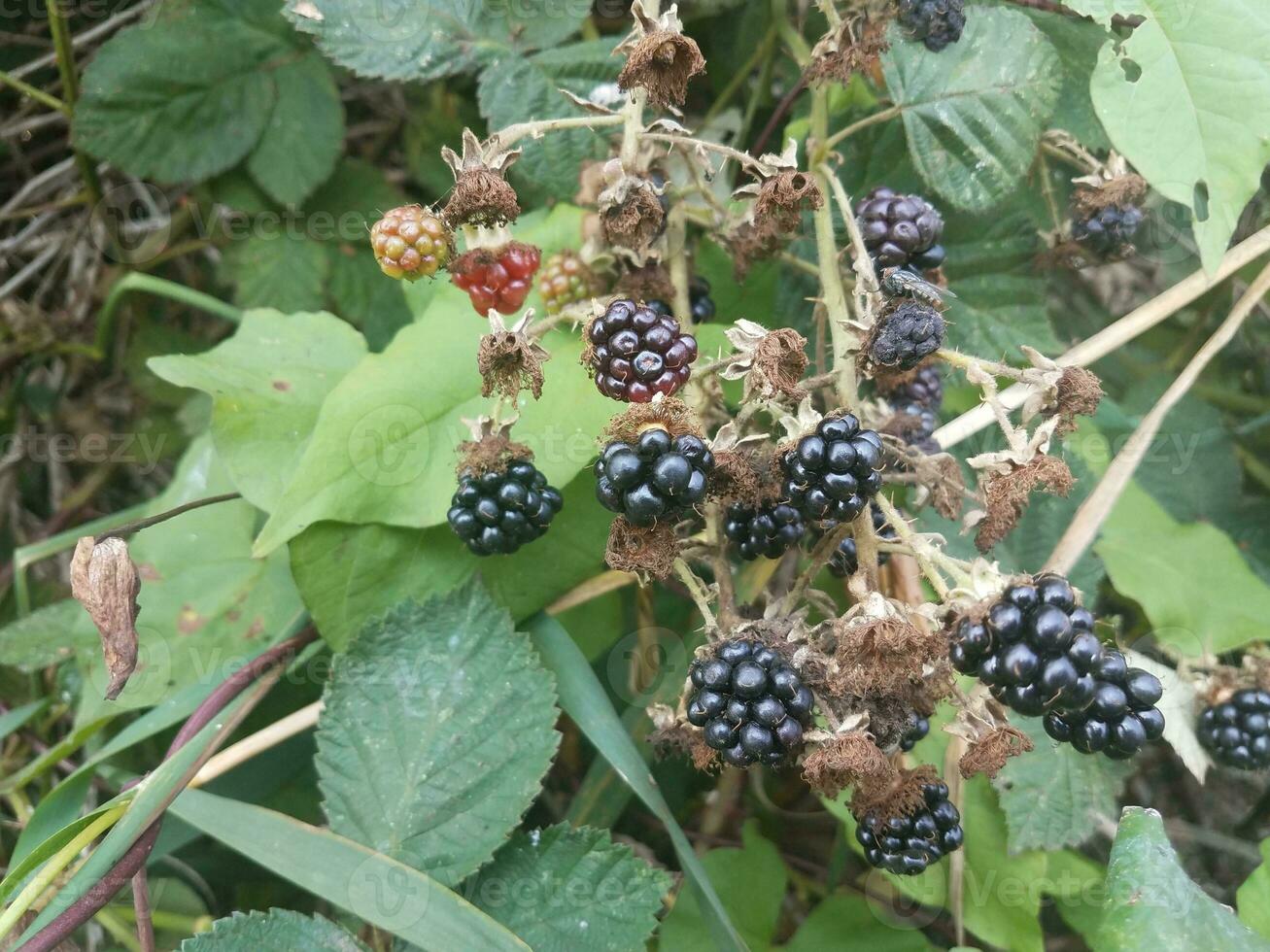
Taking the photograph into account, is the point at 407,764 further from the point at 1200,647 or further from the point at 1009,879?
the point at 1200,647

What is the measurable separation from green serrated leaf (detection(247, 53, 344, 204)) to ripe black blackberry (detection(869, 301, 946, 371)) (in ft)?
4.02

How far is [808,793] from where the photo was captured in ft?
5.07

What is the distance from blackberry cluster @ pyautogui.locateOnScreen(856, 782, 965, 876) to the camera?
0.90 meters

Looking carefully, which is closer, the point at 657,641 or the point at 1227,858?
the point at 657,641

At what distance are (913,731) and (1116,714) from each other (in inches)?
7.1

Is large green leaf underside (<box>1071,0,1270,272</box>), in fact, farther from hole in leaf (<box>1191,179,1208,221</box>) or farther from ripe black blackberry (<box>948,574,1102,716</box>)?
ripe black blackberry (<box>948,574,1102,716</box>)

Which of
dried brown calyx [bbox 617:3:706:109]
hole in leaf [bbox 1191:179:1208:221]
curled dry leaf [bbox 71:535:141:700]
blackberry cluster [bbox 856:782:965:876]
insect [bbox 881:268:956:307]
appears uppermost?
dried brown calyx [bbox 617:3:706:109]

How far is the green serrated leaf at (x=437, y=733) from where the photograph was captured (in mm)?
1092

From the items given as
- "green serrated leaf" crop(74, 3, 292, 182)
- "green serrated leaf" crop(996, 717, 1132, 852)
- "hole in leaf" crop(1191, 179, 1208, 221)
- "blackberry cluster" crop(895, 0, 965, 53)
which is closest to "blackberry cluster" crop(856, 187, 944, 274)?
"blackberry cluster" crop(895, 0, 965, 53)

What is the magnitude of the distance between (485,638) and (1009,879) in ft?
2.44

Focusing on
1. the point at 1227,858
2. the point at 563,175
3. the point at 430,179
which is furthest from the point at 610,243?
the point at 1227,858

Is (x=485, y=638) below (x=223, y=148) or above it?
below

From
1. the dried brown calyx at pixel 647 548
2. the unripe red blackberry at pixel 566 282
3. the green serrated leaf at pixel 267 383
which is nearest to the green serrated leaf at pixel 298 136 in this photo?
the green serrated leaf at pixel 267 383

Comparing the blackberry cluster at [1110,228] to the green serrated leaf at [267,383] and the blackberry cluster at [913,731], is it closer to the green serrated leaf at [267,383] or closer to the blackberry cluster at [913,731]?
the blackberry cluster at [913,731]
